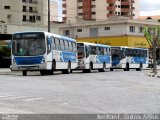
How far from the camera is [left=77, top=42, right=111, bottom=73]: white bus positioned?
43.5m

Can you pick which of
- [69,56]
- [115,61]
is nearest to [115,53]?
[115,61]

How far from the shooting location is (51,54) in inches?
1340

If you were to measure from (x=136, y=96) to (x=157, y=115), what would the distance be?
18.0 feet

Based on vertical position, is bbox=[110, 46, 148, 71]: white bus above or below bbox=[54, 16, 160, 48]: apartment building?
below

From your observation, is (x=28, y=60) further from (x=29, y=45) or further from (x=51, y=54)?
(x=51, y=54)

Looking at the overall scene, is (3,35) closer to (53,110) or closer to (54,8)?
(53,110)

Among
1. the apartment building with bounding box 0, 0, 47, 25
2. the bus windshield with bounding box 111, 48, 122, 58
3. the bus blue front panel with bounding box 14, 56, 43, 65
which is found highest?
the apartment building with bounding box 0, 0, 47, 25

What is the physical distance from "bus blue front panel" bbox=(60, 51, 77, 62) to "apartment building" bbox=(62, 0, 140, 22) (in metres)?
93.8

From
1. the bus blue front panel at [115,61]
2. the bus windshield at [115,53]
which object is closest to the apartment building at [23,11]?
the bus windshield at [115,53]

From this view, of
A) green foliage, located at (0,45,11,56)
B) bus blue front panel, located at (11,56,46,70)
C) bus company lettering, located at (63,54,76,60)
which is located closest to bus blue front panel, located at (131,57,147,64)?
green foliage, located at (0,45,11,56)

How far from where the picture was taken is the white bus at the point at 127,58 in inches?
2135

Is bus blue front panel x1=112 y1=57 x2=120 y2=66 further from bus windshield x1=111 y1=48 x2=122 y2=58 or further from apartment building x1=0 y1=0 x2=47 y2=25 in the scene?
apartment building x1=0 y1=0 x2=47 y2=25

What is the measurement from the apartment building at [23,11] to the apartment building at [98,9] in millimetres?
26334

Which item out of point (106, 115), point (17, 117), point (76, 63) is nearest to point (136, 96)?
point (106, 115)
